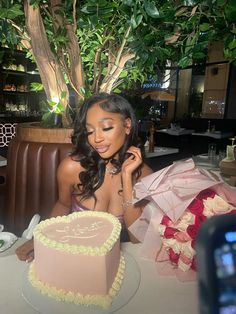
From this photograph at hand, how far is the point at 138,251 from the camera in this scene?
3.46 feet

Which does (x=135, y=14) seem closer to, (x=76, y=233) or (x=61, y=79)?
(x=76, y=233)

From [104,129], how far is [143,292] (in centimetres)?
71

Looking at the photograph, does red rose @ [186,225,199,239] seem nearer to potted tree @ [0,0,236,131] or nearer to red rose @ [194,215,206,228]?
red rose @ [194,215,206,228]

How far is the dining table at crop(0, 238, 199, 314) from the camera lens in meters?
0.75

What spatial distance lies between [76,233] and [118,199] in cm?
68

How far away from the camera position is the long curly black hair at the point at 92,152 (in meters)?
1.42

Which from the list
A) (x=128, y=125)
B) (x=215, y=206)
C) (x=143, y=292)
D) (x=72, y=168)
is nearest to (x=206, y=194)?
(x=215, y=206)

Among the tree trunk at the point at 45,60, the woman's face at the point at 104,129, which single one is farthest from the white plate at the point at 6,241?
the tree trunk at the point at 45,60

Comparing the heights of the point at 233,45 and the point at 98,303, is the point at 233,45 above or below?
above

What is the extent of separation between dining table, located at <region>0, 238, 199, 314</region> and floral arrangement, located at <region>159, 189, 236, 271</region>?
8 cm

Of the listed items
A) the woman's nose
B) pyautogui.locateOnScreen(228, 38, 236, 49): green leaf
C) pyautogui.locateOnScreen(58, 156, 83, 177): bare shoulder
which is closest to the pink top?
pyautogui.locateOnScreen(58, 156, 83, 177): bare shoulder

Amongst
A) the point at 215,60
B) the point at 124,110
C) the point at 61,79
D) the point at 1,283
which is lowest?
the point at 1,283

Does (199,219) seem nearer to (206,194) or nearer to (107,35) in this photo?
(206,194)

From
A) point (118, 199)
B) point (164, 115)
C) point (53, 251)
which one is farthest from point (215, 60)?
point (53, 251)
